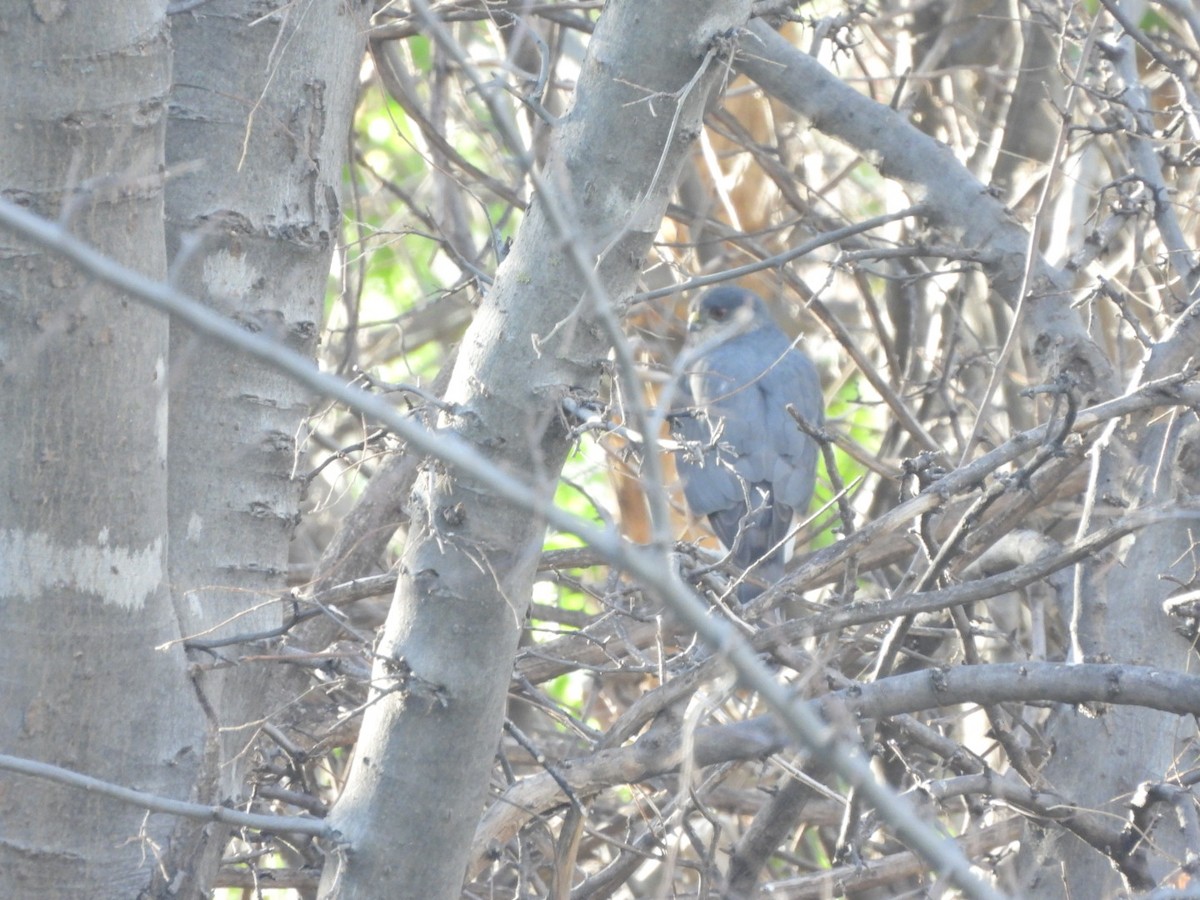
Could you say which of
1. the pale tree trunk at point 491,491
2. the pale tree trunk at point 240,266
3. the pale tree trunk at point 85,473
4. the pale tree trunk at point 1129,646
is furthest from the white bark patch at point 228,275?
the pale tree trunk at point 1129,646

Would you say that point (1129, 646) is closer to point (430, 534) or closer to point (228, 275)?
point (430, 534)

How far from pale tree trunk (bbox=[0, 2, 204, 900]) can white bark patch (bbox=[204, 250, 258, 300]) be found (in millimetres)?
260

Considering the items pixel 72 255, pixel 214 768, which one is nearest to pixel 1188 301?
pixel 214 768

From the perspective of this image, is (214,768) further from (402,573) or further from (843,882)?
(843,882)

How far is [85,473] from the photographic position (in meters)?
1.56

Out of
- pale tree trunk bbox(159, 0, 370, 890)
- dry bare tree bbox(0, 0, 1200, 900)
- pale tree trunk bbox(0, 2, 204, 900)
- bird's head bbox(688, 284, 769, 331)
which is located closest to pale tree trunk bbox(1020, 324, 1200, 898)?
dry bare tree bbox(0, 0, 1200, 900)

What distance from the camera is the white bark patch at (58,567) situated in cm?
158

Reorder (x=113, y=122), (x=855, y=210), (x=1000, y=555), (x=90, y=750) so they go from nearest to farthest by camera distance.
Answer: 1. (x=113, y=122)
2. (x=90, y=750)
3. (x=1000, y=555)
4. (x=855, y=210)

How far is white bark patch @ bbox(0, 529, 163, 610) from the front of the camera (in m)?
1.58

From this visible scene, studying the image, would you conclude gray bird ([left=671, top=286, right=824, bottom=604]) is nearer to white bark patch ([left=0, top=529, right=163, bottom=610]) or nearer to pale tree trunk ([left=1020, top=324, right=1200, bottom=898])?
pale tree trunk ([left=1020, top=324, right=1200, bottom=898])

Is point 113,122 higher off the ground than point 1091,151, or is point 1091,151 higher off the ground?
point 1091,151

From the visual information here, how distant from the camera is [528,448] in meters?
1.69

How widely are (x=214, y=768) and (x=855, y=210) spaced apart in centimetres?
460

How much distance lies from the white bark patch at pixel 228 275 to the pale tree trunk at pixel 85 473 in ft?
0.85
